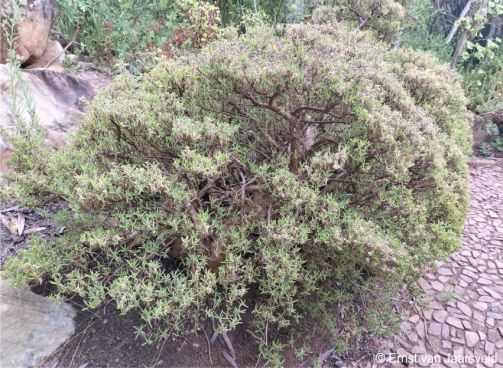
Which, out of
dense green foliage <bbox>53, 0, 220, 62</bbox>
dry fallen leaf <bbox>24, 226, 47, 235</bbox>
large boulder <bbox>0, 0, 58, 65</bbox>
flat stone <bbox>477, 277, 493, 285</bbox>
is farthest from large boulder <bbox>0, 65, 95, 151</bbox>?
flat stone <bbox>477, 277, 493, 285</bbox>

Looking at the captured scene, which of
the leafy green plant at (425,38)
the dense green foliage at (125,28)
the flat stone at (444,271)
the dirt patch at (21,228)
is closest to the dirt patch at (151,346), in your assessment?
the dirt patch at (21,228)

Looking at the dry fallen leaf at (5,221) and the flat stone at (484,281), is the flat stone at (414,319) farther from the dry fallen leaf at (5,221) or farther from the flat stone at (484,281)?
the dry fallen leaf at (5,221)

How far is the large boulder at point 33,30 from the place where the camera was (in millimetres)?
3438

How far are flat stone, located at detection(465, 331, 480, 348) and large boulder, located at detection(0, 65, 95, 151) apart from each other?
10.1 feet

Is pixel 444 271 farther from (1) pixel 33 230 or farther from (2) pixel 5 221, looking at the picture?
(2) pixel 5 221

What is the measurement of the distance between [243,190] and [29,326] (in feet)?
3.81

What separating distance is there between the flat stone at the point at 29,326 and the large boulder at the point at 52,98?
1.31 metres

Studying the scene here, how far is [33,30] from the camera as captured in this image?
3.61 meters

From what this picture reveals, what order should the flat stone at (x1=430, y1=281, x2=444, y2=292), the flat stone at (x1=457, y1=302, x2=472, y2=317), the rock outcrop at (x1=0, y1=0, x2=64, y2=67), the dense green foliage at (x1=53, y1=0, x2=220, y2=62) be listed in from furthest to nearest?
the dense green foliage at (x1=53, y1=0, x2=220, y2=62) → the rock outcrop at (x1=0, y1=0, x2=64, y2=67) → the flat stone at (x1=430, y1=281, x2=444, y2=292) → the flat stone at (x1=457, y1=302, x2=472, y2=317)

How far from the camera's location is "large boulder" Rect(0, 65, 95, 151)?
2.76m

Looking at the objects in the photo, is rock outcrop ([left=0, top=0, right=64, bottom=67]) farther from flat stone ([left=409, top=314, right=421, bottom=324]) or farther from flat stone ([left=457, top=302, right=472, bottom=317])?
flat stone ([left=457, top=302, right=472, bottom=317])

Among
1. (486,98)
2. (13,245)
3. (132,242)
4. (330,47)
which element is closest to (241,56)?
(330,47)

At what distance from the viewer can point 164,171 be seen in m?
1.67

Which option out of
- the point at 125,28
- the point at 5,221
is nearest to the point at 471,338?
the point at 5,221
